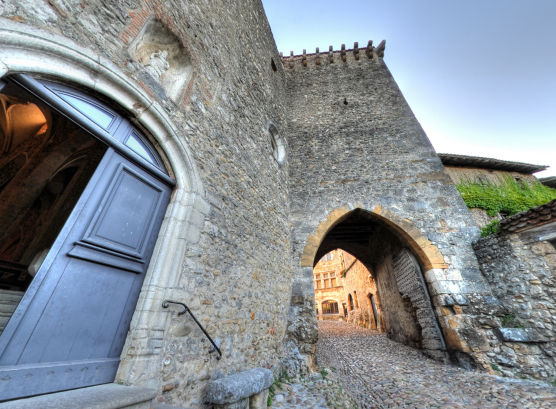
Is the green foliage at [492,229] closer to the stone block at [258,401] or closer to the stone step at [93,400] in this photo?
the stone block at [258,401]

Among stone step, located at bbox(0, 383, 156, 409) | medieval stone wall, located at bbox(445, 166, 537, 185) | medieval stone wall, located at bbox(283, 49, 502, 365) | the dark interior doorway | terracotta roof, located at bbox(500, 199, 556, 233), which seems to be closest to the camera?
stone step, located at bbox(0, 383, 156, 409)

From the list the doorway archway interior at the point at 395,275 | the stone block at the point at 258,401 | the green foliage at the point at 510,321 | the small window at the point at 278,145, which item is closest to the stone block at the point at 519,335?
the green foliage at the point at 510,321

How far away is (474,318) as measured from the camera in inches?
158

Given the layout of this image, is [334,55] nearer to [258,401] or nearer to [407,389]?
[407,389]

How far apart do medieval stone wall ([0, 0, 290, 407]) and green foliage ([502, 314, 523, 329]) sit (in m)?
4.09

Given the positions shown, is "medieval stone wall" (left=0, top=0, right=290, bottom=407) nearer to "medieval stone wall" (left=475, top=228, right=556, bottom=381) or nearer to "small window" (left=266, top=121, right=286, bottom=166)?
"small window" (left=266, top=121, right=286, bottom=166)

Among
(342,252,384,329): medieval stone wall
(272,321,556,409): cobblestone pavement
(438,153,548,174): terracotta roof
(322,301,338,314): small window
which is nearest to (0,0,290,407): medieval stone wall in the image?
(272,321,556,409): cobblestone pavement

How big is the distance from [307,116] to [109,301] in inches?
313

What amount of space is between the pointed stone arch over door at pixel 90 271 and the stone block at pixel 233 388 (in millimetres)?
861

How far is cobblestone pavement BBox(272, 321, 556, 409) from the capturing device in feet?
8.58

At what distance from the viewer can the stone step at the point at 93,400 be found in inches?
39.9

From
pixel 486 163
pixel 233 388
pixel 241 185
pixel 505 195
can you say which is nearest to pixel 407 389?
pixel 233 388

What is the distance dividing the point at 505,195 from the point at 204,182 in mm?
9717

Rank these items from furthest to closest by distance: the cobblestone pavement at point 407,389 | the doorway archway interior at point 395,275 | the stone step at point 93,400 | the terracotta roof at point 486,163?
the terracotta roof at point 486,163
the doorway archway interior at point 395,275
the cobblestone pavement at point 407,389
the stone step at point 93,400
